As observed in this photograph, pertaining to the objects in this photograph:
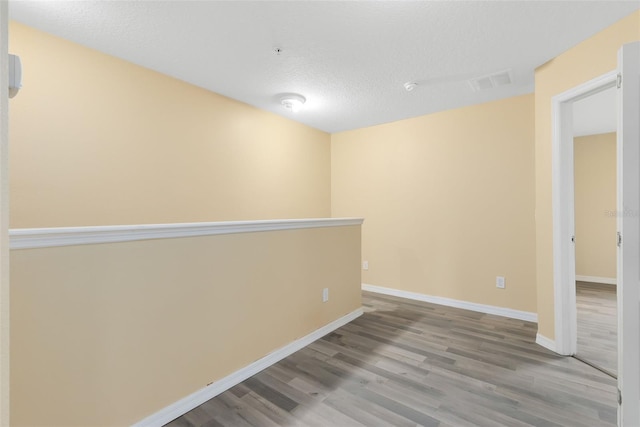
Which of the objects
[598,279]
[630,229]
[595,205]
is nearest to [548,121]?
[630,229]

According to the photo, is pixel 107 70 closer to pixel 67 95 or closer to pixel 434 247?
pixel 67 95

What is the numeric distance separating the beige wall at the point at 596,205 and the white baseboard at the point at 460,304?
109 inches

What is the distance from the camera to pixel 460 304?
11.2ft

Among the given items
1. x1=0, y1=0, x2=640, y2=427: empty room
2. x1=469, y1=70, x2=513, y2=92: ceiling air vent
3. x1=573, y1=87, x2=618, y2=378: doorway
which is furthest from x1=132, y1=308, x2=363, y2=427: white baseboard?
x1=573, y1=87, x2=618, y2=378: doorway

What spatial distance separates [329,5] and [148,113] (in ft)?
6.05

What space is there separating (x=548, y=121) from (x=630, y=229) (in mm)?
1540

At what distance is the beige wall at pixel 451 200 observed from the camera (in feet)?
10.0

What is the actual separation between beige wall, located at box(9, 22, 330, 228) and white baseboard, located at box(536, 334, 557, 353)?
10.1 ft

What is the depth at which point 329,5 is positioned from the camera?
1699mm

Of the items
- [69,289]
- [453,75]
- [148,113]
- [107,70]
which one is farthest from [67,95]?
[453,75]

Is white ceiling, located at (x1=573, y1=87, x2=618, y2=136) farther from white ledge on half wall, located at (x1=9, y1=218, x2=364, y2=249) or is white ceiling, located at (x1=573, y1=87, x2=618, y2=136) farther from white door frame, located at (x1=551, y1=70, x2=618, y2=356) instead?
white ledge on half wall, located at (x1=9, y1=218, x2=364, y2=249)

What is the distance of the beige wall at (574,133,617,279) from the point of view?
14.6 ft

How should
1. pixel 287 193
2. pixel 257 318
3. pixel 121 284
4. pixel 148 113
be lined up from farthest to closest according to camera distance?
pixel 287 193
pixel 148 113
pixel 257 318
pixel 121 284

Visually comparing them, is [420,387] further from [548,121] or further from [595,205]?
[595,205]
